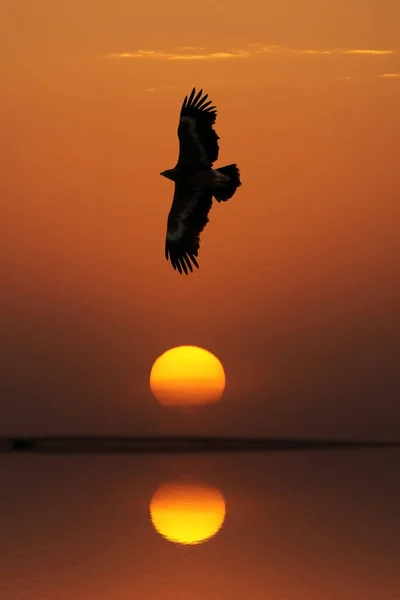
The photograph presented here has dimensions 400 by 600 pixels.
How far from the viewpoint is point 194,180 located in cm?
4050

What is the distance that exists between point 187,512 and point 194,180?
6986 cm

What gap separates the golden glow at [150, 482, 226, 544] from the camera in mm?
89125

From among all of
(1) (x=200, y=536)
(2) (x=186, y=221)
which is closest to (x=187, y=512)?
(1) (x=200, y=536)

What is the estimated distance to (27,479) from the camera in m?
165

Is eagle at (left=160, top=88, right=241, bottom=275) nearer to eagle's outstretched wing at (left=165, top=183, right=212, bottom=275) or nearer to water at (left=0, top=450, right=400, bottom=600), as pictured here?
eagle's outstretched wing at (left=165, top=183, right=212, bottom=275)

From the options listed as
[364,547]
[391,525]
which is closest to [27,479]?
[391,525]

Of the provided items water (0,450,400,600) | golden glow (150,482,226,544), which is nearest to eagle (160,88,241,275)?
water (0,450,400,600)

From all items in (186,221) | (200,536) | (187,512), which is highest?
(187,512)

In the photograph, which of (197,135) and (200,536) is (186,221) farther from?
(200,536)

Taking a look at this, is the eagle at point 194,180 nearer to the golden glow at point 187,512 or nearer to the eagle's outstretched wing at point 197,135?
the eagle's outstretched wing at point 197,135

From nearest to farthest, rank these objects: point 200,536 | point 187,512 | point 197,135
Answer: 1. point 197,135
2. point 200,536
3. point 187,512

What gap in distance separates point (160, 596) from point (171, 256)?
20836 mm

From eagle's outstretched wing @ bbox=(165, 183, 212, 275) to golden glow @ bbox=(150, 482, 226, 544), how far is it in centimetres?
4443

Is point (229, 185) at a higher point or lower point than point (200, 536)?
lower
